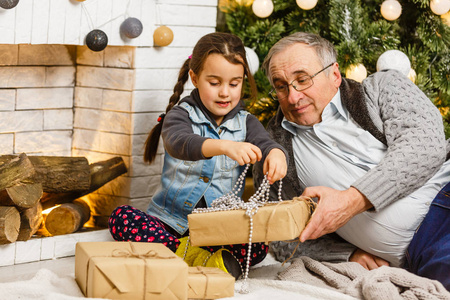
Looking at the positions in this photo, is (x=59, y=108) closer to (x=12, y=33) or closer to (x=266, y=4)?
(x=12, y=33)

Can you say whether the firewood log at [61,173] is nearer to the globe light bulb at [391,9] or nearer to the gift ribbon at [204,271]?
the gift ribbon at [204,271]

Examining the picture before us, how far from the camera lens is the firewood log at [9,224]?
1.92m

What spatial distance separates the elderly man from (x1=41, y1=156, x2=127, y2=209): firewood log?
1.94ft

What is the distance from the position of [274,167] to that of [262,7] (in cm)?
105

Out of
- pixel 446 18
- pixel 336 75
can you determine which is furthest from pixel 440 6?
pixel 336 75

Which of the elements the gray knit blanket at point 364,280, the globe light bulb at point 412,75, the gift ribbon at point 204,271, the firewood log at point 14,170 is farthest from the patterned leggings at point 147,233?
the globe light bulb at point 412,75

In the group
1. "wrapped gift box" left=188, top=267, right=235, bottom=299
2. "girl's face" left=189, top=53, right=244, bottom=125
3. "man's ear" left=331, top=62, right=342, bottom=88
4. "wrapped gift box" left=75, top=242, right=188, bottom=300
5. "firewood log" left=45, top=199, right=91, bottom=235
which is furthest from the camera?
"firewood log" left=45, top=199, right=91, bottom=235

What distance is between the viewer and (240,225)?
5.47ft

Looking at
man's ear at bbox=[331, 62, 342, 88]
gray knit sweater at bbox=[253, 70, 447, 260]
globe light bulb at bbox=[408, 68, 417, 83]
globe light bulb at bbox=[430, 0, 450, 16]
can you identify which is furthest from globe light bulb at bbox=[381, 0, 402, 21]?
man's ear at bbox=[331, 62, 342, 88]

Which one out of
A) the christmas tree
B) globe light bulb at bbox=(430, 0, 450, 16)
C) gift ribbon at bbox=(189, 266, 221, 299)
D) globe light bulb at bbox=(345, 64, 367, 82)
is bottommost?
gift ribbon at bbox=(189, 266, 221, 299)

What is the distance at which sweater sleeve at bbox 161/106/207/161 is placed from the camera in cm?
178

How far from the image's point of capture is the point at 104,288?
1496mm

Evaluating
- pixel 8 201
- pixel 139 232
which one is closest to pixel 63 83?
pixel 8 201

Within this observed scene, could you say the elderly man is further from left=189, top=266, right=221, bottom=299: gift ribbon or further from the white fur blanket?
left=189, top=266, right=221, bottom=299: gift ribbon
